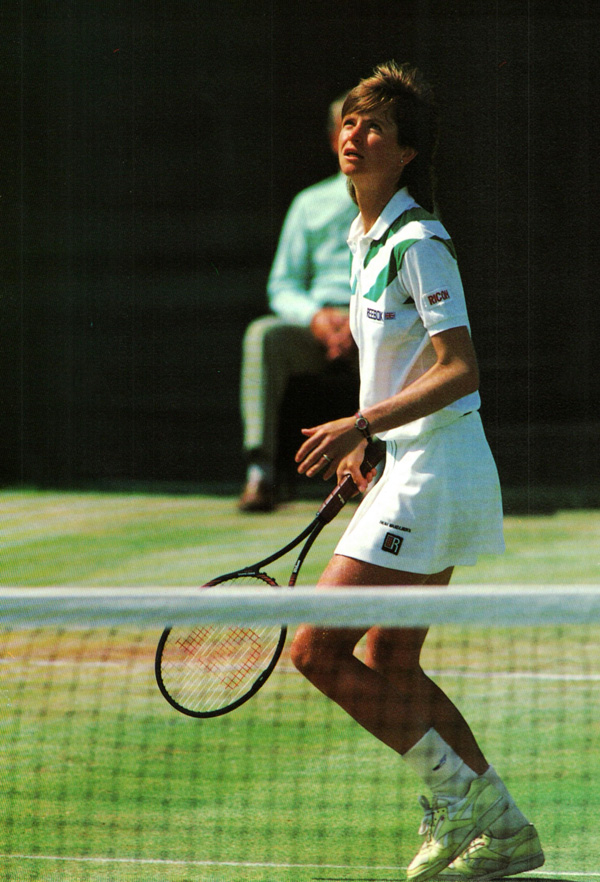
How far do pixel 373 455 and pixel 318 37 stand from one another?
635 cm

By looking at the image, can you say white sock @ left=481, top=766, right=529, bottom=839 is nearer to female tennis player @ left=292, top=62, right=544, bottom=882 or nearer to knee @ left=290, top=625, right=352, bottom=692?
female tennis player @ left=292, top=62, right=544, bottom=882

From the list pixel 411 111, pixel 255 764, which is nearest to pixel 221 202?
pixel 255 764

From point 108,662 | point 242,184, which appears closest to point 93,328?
point 242,184

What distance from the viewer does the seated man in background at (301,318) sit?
6.22m

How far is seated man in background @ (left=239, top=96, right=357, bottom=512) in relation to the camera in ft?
20.4

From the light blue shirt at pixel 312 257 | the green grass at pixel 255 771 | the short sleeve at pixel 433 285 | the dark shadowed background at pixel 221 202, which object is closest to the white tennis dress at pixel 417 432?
the short sleeve at pixel 433 285

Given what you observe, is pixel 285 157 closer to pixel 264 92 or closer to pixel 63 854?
pixel 264 92

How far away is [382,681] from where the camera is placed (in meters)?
2.64

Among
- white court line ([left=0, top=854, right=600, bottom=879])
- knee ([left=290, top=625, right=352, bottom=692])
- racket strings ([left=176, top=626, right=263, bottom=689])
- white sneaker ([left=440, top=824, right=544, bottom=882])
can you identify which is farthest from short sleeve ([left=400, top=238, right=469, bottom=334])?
white court line ([left=0, top=854, right=600, bottom=879])

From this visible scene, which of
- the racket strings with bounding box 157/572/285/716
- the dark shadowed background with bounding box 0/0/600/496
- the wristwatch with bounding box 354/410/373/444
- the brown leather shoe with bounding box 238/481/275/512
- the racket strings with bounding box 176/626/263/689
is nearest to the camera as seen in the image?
the wristwatch with bounding box 354/410/373/444

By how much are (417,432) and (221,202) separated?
252 inches

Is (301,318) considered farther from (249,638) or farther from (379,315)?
(379,315)

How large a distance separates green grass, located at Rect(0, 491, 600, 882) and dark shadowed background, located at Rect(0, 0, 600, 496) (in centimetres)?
292

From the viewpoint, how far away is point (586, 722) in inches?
153
